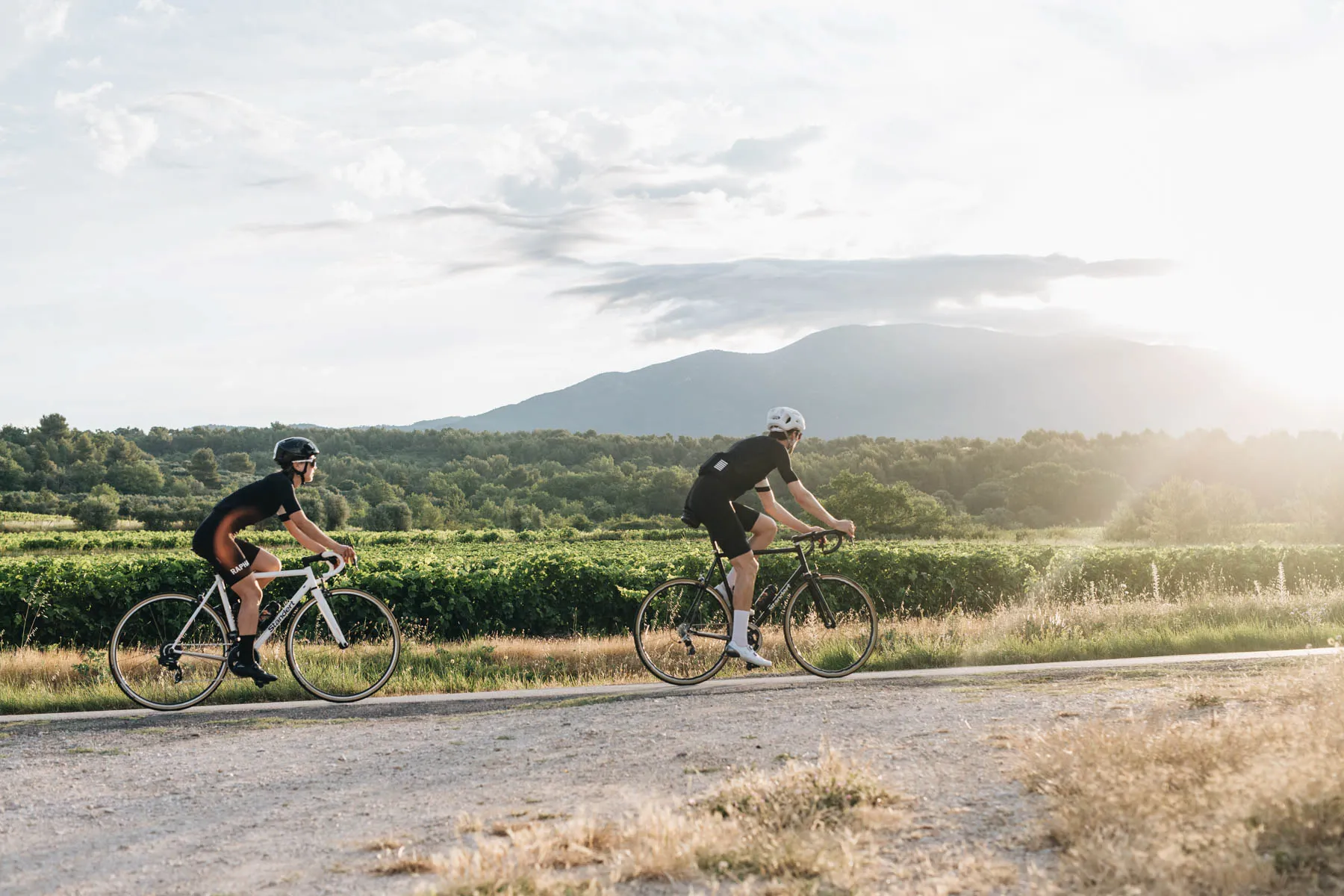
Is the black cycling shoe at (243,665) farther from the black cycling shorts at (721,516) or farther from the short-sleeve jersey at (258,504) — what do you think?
the black cycling shorts at (721,516)

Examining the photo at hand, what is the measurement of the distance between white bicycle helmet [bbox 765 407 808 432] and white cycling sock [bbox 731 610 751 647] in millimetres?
1489

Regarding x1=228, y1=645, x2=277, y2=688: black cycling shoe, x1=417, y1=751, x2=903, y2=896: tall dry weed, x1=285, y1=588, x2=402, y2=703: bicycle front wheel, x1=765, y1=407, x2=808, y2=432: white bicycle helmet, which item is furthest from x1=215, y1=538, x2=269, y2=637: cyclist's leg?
x1=417, y1=751, x2=903, y2=896: tall dry weed

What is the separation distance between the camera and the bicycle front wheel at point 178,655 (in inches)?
316

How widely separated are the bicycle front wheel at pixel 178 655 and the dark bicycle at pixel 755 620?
130 inches

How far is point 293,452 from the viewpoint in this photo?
25.6 ft

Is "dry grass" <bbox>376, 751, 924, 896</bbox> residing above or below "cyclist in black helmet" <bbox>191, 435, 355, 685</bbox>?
below

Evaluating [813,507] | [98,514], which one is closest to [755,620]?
[813,507]

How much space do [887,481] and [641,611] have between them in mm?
87720

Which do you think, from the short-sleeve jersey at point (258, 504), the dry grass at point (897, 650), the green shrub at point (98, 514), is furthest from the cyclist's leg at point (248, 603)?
the green shrub at point (98, 514)

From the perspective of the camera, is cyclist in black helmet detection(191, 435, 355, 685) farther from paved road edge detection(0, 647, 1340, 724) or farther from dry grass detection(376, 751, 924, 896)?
dry grass detection(376, 751, 924, 896)

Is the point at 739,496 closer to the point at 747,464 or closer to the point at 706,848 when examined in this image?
the point at 747,464

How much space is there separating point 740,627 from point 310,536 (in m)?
3.36

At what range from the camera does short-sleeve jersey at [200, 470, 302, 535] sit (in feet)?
25.0

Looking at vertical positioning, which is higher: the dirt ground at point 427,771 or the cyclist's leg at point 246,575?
the cyclist's leg at point 246,575
